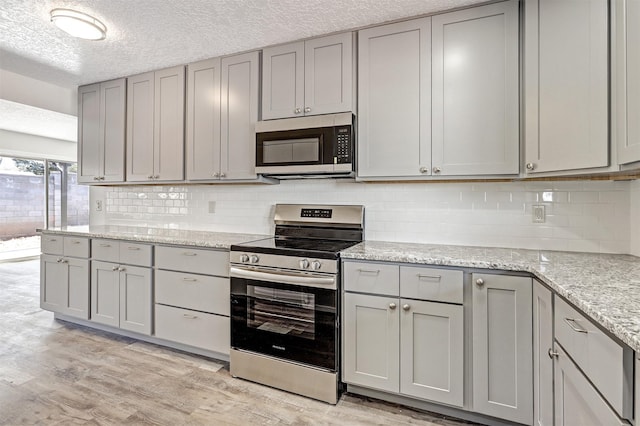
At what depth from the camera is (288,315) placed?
2.18 meters

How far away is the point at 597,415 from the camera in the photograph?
1.01 metres

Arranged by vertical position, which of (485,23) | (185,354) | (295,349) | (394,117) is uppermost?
(485,23)

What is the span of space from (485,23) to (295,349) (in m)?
2.32

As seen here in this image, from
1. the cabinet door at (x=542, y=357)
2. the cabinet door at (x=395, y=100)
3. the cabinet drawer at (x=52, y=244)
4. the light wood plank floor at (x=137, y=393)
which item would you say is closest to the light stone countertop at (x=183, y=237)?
the cabinet drawer at (x=52, y=244)

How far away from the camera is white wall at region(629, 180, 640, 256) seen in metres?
1.90

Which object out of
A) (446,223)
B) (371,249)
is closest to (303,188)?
(371,249)

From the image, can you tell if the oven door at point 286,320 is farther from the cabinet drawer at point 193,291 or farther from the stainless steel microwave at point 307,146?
the stainless steel microwave at point 307,146

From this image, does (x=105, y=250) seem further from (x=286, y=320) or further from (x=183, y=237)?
(x=286, y=320)

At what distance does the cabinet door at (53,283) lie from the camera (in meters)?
3.23

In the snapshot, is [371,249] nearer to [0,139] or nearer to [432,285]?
[432,285]

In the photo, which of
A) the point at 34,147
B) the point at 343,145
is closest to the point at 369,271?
the point at 343,145

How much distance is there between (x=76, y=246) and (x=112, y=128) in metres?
1.20

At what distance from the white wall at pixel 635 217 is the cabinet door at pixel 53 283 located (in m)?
4.41

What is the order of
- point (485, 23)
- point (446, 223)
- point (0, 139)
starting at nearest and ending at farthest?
point (485, 23), point (446, 223), point (0, 139)
